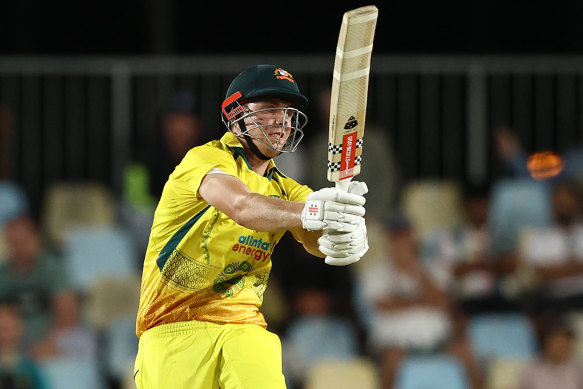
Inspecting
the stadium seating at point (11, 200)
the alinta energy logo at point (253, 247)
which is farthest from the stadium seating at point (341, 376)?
the alinta energy logo at point (253, 247)

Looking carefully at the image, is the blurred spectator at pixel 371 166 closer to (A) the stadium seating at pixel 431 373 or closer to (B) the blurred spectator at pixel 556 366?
(A) the stadium seating at pixel 431 373

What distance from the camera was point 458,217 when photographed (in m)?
10.0

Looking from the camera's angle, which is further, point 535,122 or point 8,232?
point 535,122

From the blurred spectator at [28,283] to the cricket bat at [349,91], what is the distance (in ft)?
16.4

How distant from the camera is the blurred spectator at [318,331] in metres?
9.20

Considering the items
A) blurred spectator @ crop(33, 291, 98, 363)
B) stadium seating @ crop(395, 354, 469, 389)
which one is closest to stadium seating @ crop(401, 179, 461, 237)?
stadium seating @ crop(395, 354, 469, 389)

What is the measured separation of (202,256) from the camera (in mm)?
5074

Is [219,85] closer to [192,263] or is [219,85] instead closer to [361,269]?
[361,269]

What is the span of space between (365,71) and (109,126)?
5929 millimetres

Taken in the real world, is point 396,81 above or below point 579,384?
above

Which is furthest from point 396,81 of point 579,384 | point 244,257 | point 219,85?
point 244,257

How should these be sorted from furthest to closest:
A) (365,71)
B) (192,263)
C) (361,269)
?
(361,269), (192,263), (365,71)

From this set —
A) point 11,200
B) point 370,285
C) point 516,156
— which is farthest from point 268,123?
point 516,156

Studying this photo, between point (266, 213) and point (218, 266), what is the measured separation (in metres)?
0.65
